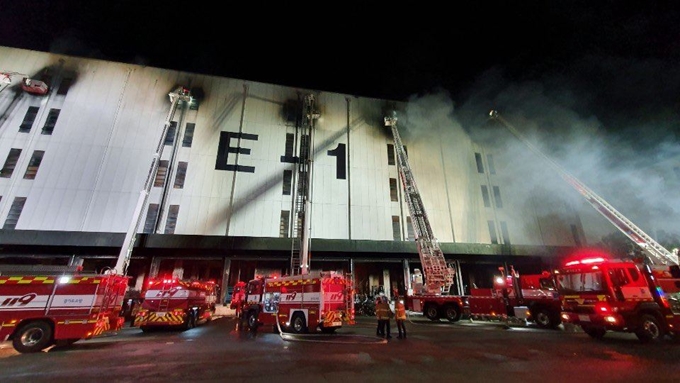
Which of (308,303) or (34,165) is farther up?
(34,165)

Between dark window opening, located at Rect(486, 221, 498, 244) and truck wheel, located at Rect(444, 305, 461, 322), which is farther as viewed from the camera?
dark window opening, located at Rect(486, 221, 498, 244)

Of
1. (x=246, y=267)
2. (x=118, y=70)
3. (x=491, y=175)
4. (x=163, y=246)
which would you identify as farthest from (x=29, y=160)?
(x=491, y=175)

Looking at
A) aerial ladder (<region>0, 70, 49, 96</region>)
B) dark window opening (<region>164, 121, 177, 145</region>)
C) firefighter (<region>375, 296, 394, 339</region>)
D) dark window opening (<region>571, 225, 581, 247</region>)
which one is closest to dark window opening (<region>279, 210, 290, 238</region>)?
dark window opening (<region>164, 121, 177, 145</region>)

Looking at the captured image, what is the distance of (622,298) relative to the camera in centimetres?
897

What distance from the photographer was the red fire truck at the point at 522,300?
1274 cm

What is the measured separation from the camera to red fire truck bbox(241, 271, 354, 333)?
420 inches

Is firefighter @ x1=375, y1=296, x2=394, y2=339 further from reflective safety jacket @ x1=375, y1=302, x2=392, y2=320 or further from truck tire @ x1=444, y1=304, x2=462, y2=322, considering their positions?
truck tire @ x1=444, y1=304, x2=462, y2=322

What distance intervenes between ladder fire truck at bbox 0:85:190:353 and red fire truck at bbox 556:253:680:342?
50.5 ft

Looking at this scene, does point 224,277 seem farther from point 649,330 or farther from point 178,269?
point 649,330

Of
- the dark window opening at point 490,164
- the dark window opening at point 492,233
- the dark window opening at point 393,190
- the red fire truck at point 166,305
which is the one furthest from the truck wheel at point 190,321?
the dark window opening at point 490,164

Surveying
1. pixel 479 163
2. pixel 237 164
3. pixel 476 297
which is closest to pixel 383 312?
pixel 476 297

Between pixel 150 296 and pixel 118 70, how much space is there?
72.7 feet

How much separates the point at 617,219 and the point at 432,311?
38.2ft

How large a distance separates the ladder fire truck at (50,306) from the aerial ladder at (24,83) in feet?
71.7
